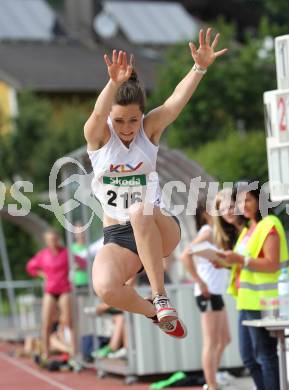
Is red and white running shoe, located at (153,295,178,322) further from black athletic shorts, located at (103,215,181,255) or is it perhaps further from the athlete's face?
the athlete's face

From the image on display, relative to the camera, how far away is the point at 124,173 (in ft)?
23.1

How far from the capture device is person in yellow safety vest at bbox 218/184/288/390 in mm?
8906

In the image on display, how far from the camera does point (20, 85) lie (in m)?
44.7

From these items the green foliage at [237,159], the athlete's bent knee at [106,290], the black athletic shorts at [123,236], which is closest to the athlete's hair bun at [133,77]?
the black athletic shorts at [123,236]

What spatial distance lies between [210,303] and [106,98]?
4.40m

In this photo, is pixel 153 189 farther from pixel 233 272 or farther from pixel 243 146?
pixel 243 146

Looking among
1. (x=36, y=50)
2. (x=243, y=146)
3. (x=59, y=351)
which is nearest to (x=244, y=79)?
(x=243, y=146)

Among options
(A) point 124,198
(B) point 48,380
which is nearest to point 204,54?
(A) point 124,198

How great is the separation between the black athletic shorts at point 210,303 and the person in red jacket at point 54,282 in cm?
418

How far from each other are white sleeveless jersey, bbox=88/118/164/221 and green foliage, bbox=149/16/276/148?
27.9 m

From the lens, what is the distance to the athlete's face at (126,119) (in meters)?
6.90

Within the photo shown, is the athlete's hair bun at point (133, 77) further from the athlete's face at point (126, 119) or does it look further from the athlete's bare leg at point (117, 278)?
the athlete's bare leg at point (117, 278)

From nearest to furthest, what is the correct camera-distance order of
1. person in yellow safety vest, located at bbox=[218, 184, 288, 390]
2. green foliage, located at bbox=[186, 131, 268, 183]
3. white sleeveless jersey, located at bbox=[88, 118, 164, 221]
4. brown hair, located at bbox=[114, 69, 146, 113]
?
1. brown hair, located at bbox=[114, 69, 146, 113]
2. white sleeveless jersey, located at bbox=[88, 118, 164, 221]
3. person in yellow safety vest, located at bbox=[218, 184, 288, 390]
4. green foliage, located at bbox=[186, 131, 268, 183]

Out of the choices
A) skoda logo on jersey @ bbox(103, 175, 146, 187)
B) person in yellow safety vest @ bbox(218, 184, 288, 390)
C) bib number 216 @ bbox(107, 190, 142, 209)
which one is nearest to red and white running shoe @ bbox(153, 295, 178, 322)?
bib number 216 @ bbox(107, 190, 142, 209)
